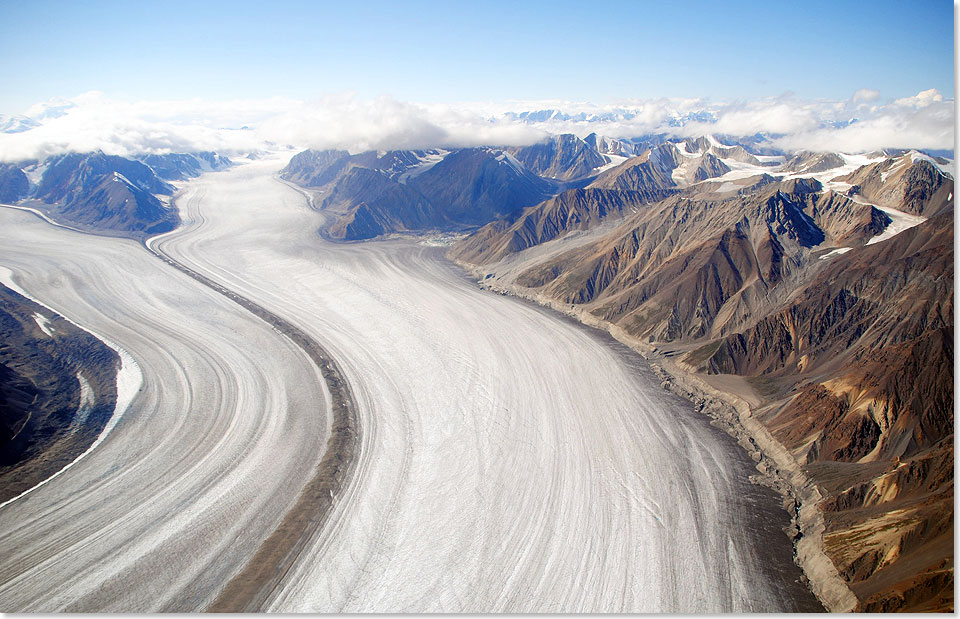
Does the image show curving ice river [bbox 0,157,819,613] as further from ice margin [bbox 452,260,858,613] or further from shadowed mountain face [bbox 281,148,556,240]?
shadowed mountain face [bbox 281,148,556,240]

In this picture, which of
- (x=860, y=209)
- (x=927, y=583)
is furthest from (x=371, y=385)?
(x=860, y=209)

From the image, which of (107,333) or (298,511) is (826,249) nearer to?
(298,511)

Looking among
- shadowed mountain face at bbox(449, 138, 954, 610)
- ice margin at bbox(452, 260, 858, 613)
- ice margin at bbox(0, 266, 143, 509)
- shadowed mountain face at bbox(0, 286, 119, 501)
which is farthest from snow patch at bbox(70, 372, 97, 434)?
shadowed mountain face at bbox(449, 138, 954, 610)

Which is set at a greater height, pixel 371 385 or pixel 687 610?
pixel 371 385

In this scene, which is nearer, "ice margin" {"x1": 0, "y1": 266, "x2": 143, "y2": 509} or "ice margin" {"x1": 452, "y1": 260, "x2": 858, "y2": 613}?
"ice margin" {"x1": 452, "y1": 260, "x2": 858, "y2": 613}

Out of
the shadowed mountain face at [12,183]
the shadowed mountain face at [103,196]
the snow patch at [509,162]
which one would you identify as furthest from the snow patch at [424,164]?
the shadowed mountain face at [12,183]
